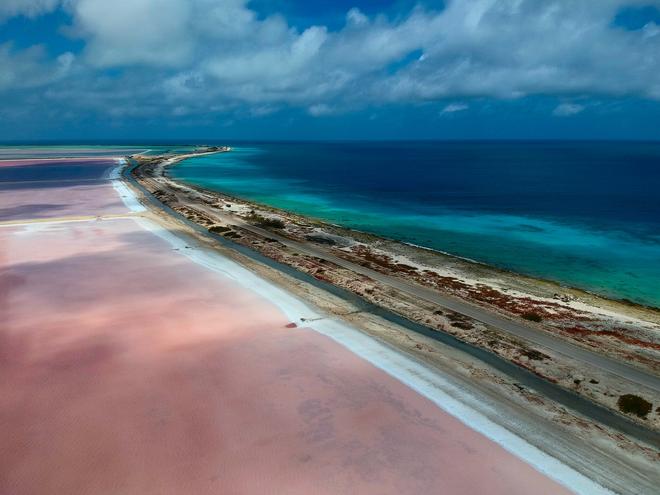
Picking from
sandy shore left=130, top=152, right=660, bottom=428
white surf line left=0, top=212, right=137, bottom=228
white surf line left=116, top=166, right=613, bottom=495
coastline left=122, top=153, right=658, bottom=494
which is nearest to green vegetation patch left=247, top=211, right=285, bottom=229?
sandy shore left=130, top=152, right=660, bottom=428

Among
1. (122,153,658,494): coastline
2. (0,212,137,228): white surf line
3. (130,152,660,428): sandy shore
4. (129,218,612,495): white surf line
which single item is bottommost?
(0,212,137,228): white surf line

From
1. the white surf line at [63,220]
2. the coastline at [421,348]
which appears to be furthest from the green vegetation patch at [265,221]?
the white surf line at [63,220]

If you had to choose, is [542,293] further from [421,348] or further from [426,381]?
[426,381]

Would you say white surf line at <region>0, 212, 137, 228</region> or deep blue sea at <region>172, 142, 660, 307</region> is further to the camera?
white surf line at <region>0, 212, 137, 228</region>

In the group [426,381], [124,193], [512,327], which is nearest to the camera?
[426,381]

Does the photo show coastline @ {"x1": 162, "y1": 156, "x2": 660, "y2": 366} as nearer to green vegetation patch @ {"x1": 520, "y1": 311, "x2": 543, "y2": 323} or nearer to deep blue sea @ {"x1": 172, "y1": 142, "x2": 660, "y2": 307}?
green vegetation patch @ {"x1": 520, "y1": 311, "x2": 543, "y2": 323}

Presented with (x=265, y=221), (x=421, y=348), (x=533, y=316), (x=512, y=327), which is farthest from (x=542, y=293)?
(x=265, y=221)

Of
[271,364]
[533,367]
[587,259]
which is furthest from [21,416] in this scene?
[587,259]

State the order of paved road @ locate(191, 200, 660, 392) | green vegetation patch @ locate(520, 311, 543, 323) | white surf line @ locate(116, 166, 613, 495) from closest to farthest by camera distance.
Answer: white surf line @ locate(116, 166, 613, 495) < paved road @ locate(191, 200, 660, 392) < green vegetation patch @ locate(520, 311, 543, 323)
